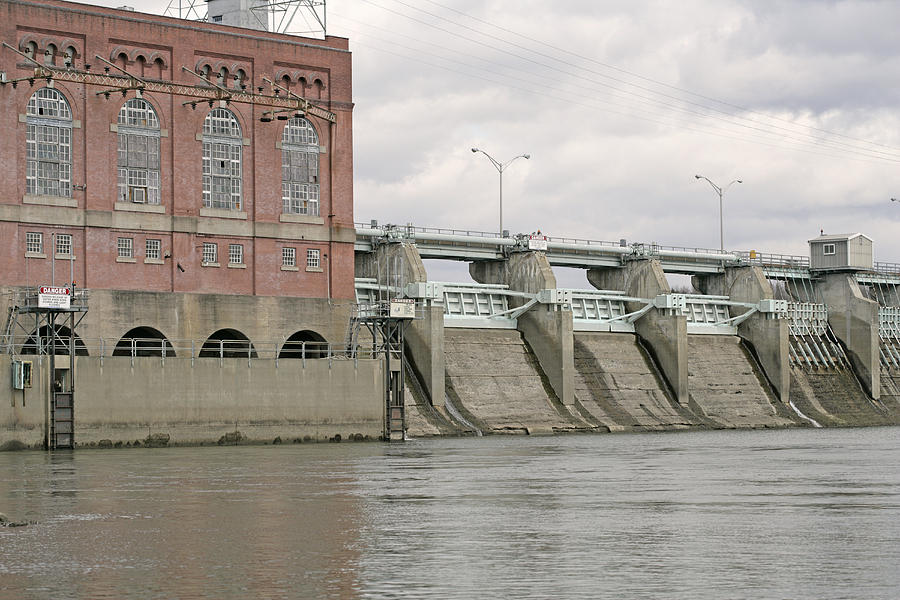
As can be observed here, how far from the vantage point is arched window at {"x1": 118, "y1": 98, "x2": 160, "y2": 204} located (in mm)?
74438

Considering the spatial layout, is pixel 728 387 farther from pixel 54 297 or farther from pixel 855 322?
pixel 54 297

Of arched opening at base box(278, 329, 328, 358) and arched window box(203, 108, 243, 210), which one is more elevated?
arched window box(203, 108, 243, 210)

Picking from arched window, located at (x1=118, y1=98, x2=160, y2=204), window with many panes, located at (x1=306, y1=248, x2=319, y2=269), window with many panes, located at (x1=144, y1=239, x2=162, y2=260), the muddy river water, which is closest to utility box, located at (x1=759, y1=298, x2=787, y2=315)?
window with many panes, located at (x1=306, y1=248, x2=319, y2=269)

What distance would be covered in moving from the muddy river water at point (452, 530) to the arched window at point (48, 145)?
2519 cm

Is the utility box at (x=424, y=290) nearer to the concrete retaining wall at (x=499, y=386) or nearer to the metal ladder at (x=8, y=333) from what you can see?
the concrete retaining wall at (x=499, y=386)

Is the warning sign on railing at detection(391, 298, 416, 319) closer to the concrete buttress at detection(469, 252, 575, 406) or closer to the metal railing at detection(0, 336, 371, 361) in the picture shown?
the metal railing at detection(0, 336, 371, 361)

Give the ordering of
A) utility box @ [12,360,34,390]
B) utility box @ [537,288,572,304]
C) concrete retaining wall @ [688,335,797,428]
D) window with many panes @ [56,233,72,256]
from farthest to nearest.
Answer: concrete retaining wall @ [688,335,797,428], utility box @ [537,288,572,304], window with many panes @ [56,233,72,256], utility box @ [12,360,34,390]

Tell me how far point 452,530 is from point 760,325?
8536 centimetres

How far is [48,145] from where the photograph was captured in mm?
72250

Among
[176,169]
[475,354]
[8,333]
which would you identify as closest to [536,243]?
[475,354]

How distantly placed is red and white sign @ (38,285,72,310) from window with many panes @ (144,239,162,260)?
37.2 ft

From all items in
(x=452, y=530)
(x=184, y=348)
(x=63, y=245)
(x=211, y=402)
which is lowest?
(x=452, y=530)

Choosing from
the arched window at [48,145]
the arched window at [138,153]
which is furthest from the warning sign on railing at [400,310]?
the arched window at [48,145]

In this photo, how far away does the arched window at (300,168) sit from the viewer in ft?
263
